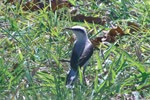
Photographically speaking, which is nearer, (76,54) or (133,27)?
(76,54)

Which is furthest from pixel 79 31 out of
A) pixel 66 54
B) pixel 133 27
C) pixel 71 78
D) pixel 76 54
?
pixel 133 27

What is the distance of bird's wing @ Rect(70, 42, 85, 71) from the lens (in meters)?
4.10

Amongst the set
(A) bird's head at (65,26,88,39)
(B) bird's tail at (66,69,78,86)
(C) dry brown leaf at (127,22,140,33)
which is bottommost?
(B) bird's tail at (66,69,78,86)

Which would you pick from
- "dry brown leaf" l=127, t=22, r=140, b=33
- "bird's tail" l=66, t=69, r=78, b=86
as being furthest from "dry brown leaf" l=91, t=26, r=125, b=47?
"bird's tail" l=66, t=69, r=78, b=86

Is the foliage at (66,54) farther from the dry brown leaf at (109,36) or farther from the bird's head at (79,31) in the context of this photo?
the bird's head at (79,31)

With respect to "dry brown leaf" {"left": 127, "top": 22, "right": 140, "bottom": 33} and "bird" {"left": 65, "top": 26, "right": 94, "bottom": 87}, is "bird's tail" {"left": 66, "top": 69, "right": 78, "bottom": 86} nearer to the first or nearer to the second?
"bird" {"left": 65, "top": 26, "right": 94, "bottom": 87}

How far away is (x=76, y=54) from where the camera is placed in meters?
4.26

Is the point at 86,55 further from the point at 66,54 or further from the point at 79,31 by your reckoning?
the point at 66,54

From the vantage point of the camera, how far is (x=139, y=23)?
18.1 ft

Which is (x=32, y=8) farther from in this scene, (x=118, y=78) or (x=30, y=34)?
(x=118, y=78)

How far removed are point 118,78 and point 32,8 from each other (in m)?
2.49

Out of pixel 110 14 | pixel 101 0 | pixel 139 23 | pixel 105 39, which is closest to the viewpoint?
pixel 105 39

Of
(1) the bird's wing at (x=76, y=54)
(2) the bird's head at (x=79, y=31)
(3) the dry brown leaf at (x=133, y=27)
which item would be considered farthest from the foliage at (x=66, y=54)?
(2) the bird's head at (x=79, y=31)

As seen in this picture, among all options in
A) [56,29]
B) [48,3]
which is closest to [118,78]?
[56,29]
